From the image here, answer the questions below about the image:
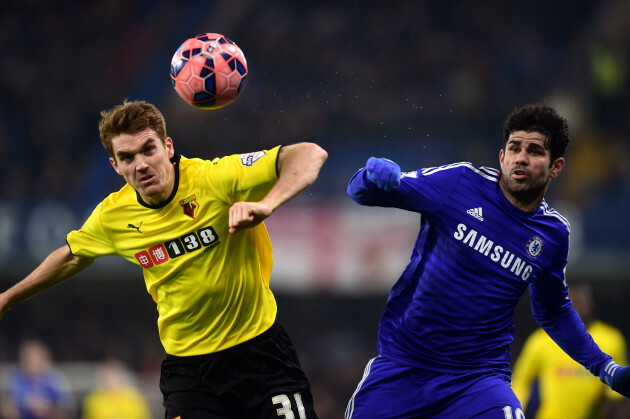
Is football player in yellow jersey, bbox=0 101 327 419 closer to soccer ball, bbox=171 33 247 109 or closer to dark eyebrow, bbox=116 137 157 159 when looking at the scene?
dark eyebrow, bbox=116 137 157 159

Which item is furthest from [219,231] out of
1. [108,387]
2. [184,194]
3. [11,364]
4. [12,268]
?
[11,364]

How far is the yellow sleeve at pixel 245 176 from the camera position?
458cm

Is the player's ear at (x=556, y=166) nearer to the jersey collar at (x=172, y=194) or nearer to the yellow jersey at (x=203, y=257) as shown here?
the yellow jersey at (x=203, y=257)

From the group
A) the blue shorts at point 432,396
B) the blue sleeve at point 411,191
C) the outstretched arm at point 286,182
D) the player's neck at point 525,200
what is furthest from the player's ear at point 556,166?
the outstretched arm at point 286,182

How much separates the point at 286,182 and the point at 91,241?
4.40 feet

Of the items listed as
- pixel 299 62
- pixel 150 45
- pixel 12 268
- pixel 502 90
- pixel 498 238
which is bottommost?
pixel 498 238

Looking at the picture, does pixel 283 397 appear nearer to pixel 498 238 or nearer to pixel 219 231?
pixel 219 231

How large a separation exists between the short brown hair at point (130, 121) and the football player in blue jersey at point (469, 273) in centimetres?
110

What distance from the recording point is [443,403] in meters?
4.84

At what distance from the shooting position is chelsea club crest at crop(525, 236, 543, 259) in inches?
Answer: 193

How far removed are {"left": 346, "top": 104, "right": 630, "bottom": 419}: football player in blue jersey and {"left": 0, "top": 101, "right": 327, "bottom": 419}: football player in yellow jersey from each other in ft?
1.86

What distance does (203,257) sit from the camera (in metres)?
4.73

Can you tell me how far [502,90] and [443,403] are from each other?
12521mm

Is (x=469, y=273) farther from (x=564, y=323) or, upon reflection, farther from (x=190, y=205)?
(x=190, y=205)
